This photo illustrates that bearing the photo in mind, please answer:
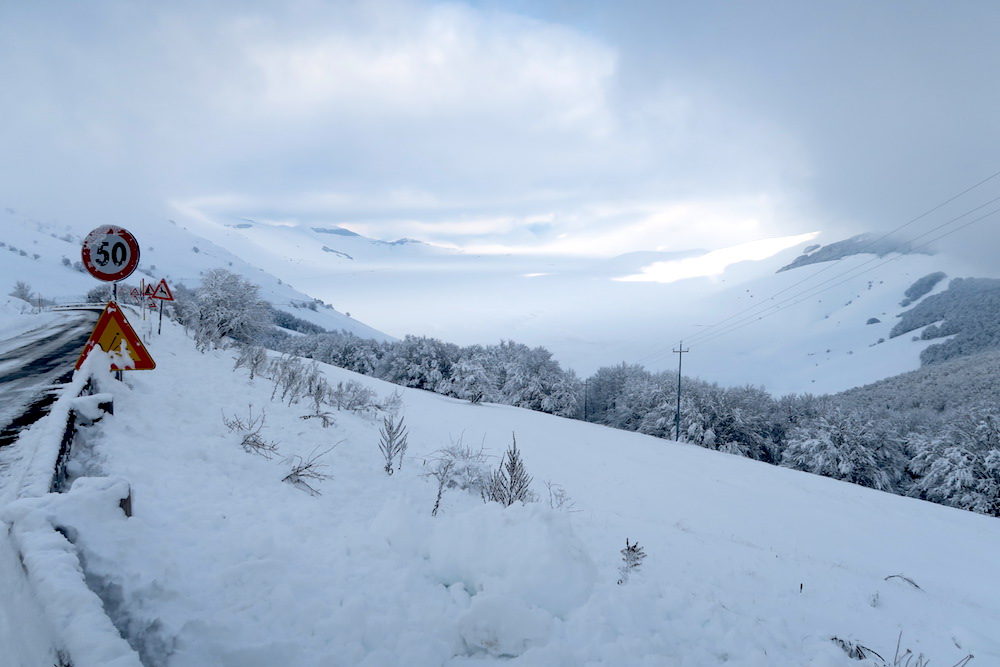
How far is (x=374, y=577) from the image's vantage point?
3670 millimetres

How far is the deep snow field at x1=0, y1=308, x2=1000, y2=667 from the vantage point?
2816 mm

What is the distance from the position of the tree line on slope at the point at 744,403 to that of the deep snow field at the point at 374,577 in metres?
12.1

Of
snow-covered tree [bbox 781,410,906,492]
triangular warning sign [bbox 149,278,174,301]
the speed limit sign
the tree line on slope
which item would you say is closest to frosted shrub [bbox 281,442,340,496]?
the speed limit sign

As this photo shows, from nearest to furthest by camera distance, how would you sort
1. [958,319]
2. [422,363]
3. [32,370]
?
[32,370] → [422,363] → [958,319]

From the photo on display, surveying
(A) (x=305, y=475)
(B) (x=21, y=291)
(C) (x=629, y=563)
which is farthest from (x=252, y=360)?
(B) (x=21, y=291)

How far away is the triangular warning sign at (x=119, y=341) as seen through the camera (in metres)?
6.07

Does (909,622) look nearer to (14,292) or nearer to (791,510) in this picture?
(791,510)

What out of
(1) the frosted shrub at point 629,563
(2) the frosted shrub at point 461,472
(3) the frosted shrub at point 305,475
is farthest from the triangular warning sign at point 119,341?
(1) the frosted shrub at point 629,563

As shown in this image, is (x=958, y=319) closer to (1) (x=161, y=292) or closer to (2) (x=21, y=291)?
(1) (x=161, y=292)

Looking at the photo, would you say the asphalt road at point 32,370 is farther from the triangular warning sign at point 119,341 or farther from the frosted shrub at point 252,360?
the frosted shrub at point 252,360

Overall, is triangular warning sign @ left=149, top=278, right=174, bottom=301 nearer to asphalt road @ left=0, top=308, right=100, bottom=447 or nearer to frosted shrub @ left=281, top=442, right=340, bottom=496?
asphalt road @ left=0, top=308, right=100, bottom=447

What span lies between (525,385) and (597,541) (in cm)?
4237

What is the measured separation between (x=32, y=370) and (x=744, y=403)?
4725 centimetres

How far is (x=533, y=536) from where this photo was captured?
12.9ft
